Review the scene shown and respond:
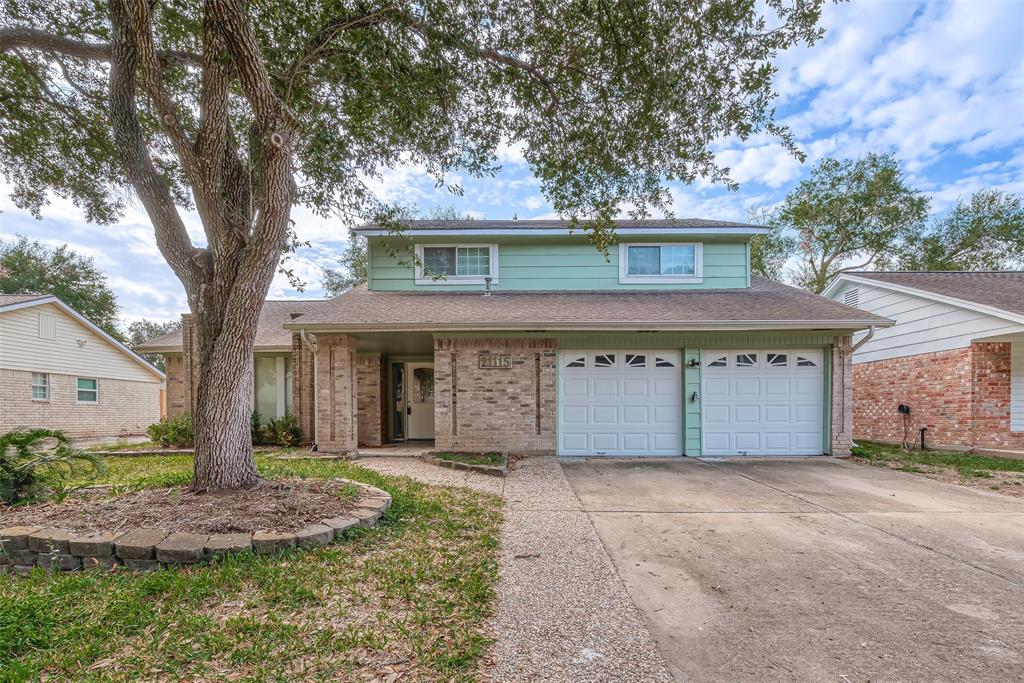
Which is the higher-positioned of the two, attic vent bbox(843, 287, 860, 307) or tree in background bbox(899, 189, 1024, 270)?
tree in background bbox(899, 189, 1024, 270)

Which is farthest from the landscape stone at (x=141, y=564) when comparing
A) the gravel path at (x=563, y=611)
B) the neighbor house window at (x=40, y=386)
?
the neighbor house window at (x=40, y=386)

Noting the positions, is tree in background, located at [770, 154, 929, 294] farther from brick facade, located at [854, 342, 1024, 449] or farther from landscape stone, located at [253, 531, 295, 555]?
landscape stone, located at [253, 531, 295, 555]

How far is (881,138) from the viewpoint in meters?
12.2

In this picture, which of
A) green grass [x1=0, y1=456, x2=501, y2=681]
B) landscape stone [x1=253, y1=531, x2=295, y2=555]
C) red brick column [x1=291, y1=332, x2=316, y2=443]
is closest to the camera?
green grass [x1=0, y1=456, x2=501, y2=681]

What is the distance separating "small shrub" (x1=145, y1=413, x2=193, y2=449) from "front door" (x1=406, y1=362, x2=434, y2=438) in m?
4.64

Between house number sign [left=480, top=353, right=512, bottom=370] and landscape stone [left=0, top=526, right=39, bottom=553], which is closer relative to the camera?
landscape stone [left=0, top=526, right=39, bottom=553]

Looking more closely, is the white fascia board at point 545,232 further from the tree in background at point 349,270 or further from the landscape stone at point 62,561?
the tree in background at point 349,270

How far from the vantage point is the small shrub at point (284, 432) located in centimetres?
966

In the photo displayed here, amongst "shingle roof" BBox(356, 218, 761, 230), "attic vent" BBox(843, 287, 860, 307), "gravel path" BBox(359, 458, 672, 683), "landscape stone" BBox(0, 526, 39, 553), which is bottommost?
"gravel path" BBox(359, 458, 672, 683)

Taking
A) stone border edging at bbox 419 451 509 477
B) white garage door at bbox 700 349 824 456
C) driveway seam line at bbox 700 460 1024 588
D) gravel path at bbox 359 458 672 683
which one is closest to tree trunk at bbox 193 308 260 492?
gravel path at bbox 359 458 672 683

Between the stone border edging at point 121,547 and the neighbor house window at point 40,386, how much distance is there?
43.7 feet

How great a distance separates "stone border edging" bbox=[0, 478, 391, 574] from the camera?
3279mm

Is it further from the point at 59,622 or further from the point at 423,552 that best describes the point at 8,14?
the point at 423,552

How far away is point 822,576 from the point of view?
3320mm
